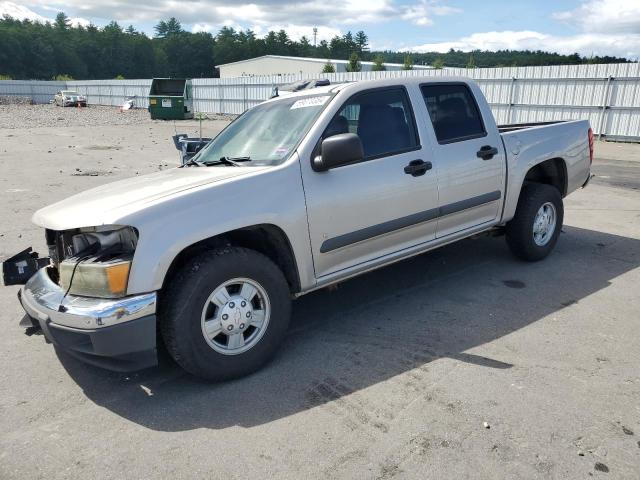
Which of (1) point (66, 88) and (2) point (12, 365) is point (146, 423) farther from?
(1) point (66, 88)

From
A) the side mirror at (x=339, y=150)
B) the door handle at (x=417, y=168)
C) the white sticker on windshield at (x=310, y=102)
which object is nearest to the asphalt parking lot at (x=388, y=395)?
the door handle at (x=417, y=168)

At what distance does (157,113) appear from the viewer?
31250 millimetres

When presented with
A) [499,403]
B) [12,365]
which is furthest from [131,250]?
[499,403]

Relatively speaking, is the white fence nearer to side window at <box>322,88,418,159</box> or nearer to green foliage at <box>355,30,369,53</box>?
Answer: side window at <box>322,88,418,159</box>

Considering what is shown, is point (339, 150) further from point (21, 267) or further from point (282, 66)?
point (282, 66)

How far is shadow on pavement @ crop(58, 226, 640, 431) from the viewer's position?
309 centimetres

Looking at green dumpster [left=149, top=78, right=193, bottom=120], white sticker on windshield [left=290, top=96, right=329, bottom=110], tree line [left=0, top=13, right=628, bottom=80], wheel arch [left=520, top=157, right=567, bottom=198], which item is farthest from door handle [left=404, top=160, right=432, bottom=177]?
tree line [left=0, top=13, right=628, bottom=80]

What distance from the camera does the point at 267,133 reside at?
4.01m

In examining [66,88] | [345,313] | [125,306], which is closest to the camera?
[125,306]

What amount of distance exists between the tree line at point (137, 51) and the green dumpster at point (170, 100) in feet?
232

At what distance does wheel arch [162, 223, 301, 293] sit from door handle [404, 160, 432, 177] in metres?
1.20

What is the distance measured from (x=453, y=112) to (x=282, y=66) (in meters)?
64.2

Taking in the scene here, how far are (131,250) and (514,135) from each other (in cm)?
376

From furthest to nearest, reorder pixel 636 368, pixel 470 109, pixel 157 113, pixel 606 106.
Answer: pixel 157 113 < pixel 606 106 < pixel 470 109 < pixel 636 368
